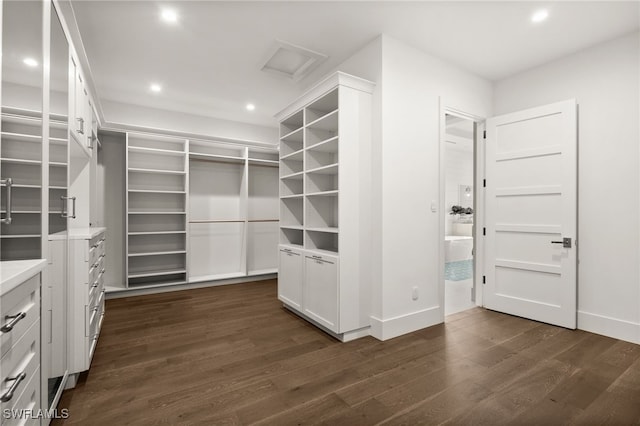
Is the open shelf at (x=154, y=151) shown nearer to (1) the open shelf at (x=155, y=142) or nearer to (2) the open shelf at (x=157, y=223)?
(1) the open shelf at (x=155, y=142)

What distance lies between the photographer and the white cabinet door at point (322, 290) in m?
2.86

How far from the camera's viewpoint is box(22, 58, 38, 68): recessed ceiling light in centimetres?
139

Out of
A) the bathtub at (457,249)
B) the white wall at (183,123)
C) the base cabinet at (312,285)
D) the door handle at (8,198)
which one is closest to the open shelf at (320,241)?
the base cabinet at (312,285)

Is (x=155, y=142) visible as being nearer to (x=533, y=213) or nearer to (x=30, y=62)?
(x=30, y=62)

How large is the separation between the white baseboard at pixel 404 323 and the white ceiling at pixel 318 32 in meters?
2.74

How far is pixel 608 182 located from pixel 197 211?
541 centimetres

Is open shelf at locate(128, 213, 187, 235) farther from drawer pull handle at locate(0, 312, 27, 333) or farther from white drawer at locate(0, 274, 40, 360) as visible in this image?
drawer pull handle at locate(0, 312, 27, 333)

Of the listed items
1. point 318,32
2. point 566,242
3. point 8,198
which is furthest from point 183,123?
point 566,242

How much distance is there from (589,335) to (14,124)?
4.58 metres

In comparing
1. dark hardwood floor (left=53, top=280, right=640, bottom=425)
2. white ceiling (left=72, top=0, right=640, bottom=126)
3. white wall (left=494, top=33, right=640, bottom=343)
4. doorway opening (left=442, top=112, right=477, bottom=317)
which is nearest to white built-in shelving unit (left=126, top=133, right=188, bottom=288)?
white ceiling (left=72, top=0, right=640, bottom=126)

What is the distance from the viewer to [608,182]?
2.98 metres

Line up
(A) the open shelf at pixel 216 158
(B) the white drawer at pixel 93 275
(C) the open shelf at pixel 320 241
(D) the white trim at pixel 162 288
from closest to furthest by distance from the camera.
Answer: (B) the white drawer at pixel 93 275
(C) the open shelf at pixel 320 241
(D) the white trim at pixel 162 288
(A) the open shelf at pixel 216 158

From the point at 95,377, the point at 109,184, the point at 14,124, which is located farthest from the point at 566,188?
the point at 109,184

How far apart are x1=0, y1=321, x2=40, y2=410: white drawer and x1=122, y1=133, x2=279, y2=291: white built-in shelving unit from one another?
3319mm
